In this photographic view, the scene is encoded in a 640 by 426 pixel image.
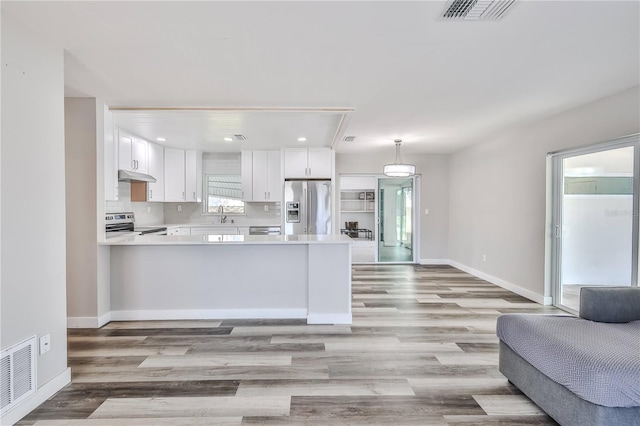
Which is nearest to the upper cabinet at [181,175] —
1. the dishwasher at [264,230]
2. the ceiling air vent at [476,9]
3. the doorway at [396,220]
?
the dishwasher at [264,230]

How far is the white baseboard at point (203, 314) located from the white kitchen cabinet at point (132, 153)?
212 cm

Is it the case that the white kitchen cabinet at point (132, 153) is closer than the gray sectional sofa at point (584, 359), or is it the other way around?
the gray sectional sofa at point (584, 359)

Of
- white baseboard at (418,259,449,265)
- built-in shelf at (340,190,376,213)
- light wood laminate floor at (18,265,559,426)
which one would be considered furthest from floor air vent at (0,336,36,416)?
built-in shelf at (340,190,376,213)

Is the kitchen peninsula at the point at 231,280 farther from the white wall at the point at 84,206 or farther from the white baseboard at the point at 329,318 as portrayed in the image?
the white wall at the point at 84,206

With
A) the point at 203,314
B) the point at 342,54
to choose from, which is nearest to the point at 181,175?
the point at 203,314

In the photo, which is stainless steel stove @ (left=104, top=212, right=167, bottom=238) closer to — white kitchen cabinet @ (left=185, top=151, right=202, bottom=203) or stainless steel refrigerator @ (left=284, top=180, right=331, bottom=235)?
white kitchen cabinet @ (left=185, top=151, right=202, bottom=203)

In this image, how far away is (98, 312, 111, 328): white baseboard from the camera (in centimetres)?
330

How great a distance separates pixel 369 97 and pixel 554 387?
266cm

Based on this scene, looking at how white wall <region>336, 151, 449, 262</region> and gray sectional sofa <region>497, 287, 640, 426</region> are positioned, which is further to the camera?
white wall <region>336, 151, 449, 262</region>

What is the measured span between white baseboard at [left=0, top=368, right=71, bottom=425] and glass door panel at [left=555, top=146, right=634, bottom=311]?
4922 millimetres

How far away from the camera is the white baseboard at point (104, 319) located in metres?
3.30

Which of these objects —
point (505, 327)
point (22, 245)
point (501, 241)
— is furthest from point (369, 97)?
point (501, 241)

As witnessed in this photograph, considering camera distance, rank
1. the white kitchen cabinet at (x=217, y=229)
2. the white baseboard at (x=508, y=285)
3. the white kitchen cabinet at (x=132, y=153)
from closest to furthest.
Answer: the white baseboard at (x=508, y=285) < the white kitchen cabinet at (x=132, y=153) < the white kitchen cabinet at (x=217, y=229)

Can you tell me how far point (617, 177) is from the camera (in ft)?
10.8
